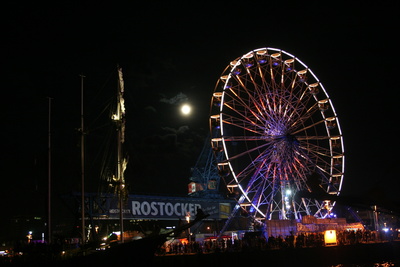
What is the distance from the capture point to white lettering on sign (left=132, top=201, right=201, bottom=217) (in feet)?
191

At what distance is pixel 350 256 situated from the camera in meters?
39.6

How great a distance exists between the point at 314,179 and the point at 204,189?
65385 mm

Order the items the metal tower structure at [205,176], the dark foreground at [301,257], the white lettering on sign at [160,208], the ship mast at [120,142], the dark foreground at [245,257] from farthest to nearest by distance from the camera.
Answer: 1. the metal tower structure at [205,176]
2. the white lettering on sign at [160,208]
3. the ship mast at [120,142]
4. the dark foreground at [301,257]
5. the dark foreground at [245,257]

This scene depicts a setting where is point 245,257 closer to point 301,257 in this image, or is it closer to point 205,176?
point 301,257

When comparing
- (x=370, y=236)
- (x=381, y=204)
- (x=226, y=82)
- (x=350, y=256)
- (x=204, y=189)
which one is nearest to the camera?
(x=381, y=204)

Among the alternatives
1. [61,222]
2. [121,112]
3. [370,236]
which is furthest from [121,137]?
[61,222]

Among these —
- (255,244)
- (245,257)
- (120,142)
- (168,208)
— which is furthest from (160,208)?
(245,257)

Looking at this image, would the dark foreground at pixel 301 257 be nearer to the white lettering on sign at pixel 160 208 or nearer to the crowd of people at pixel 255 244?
the crowd of people at pixel 255 244

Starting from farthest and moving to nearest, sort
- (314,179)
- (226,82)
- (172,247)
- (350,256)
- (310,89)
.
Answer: (310,89)
(226,82)
(350,256)
(172,247)
(314,179)

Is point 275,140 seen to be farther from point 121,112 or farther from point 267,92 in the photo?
point 121,112

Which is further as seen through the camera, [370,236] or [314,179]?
[370,236]

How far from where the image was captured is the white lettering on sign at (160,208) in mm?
58281

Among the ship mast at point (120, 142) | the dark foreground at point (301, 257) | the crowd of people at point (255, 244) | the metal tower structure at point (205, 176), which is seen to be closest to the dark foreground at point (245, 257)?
the dark foreground at point (301, 257)

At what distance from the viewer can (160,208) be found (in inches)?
2429
